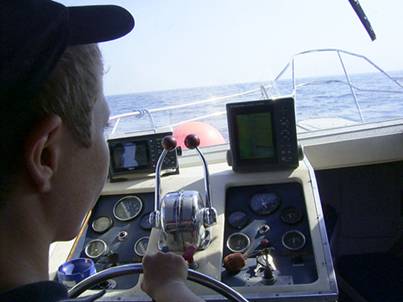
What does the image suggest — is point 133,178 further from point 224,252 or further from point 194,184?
point 224,252

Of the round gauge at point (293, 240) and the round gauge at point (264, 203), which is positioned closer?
the round gauge at point (293, 240)

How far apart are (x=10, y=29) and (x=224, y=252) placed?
105cm

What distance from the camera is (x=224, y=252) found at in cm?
138

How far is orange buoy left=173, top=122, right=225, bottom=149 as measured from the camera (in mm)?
2516

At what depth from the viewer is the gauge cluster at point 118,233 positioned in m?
1.43

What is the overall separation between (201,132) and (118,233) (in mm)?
1203

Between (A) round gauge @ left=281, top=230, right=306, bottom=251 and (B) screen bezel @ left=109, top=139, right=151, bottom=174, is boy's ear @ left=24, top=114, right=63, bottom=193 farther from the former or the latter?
(B) screen bezel @ left=109, top=139, right=151, bottom=174

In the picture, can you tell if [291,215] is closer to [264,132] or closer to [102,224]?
[264,132]

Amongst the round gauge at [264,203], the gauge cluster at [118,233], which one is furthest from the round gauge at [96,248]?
the round gauge at [264,203]

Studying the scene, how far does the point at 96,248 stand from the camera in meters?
1.48

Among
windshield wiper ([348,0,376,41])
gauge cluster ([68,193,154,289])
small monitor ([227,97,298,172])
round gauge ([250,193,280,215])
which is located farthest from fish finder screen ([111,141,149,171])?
windshield wiper ([348,0,376,41])

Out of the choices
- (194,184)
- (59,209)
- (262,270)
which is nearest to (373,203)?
(194,184)

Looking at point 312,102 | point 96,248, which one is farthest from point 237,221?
point 312,102

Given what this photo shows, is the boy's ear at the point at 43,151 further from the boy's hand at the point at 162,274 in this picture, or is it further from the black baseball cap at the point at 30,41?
the boy's hand at the point at 162,274
